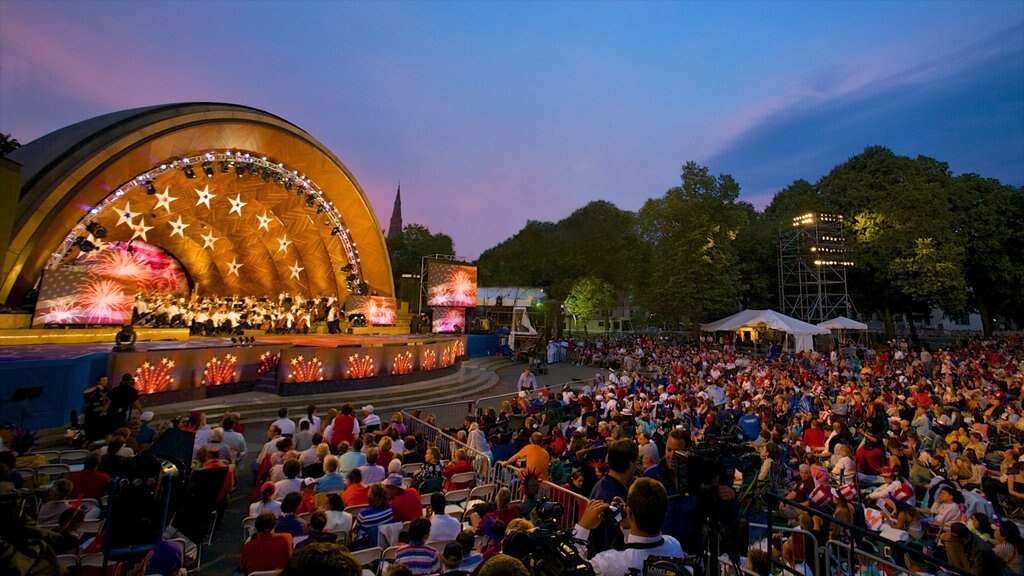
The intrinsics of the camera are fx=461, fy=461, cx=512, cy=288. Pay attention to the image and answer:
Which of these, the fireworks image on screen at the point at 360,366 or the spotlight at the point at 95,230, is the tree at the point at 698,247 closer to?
the fireworks image on screen at the point at 360,366

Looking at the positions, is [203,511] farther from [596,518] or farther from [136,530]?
[596,518]

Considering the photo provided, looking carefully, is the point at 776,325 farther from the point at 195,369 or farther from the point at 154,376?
the point at 154,376

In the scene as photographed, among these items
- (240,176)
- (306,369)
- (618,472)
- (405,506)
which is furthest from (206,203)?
(618,472)

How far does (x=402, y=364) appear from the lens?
1717cm

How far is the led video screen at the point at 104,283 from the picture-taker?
16000 mm

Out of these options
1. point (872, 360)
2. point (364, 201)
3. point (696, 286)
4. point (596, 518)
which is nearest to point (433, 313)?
point (364, 201)

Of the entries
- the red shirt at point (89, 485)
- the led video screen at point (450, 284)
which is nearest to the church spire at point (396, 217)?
the led video screen at point (450, 284)

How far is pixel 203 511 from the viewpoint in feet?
16.6

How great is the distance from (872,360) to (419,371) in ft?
72.8

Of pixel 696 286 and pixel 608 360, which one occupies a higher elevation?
pixel 696 286

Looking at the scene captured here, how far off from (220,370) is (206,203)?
1276cm

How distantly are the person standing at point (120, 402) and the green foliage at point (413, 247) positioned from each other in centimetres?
4522

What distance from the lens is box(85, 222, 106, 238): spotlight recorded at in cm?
1666

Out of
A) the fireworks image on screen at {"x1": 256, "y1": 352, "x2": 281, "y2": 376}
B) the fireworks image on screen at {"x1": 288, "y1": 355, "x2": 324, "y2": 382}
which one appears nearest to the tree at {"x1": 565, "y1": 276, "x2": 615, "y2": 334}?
the fireworks image on screen at {"x1": 288, "y1": 355, "x2": 324, "y2": 382}
